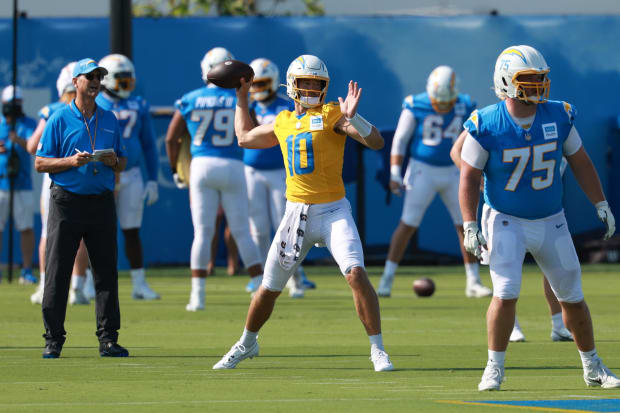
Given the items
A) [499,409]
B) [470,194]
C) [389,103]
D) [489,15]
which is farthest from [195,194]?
[489,15]

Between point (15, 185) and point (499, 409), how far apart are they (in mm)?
13095

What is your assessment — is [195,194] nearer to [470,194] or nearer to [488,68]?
[470,194]

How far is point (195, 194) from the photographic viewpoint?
13.5 metres

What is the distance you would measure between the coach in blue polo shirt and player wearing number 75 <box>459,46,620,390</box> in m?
3.03

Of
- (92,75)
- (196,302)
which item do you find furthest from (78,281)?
(92,75)

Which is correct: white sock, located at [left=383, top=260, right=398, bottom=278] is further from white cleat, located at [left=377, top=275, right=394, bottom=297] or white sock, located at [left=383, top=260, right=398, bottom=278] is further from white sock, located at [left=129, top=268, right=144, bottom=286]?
white sock, located at [left=129, top=268, right=144, bottom=286]

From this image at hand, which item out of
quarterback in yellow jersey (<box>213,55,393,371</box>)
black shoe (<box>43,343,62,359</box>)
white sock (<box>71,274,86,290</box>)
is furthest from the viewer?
white sock (<box>71,274,86,290</box>)

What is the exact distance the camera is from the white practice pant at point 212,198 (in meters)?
13.4

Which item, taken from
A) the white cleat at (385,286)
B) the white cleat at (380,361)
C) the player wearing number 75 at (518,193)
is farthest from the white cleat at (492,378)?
the white cleat at (385,286)

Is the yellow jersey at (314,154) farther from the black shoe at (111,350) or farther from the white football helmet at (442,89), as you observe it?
the white football helmet at (442,89)

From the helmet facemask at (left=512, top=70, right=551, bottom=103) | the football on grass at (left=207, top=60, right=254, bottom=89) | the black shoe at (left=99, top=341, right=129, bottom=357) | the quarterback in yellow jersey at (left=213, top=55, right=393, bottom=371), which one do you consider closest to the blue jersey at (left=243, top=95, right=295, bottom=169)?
the black shoe at (left=99, top=341, right=129, bottom=357)

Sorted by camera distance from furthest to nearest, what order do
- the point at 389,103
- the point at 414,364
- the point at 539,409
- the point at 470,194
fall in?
1. the point at 389,103
2. the point at 414,364
3. the point at 470,194
4. the point at 539,409

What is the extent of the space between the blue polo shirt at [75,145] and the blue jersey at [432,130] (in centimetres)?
598

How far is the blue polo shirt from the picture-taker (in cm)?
978
